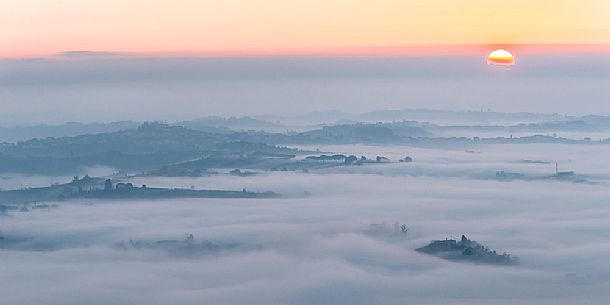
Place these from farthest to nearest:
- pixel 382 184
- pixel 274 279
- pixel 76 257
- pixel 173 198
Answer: pixel 382 184, pixel 173 198, pixel 76 257, pixel 274 279

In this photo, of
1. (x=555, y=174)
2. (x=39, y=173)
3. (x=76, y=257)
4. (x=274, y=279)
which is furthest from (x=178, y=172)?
(x=274, y=279)

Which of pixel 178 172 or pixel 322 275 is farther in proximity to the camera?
pixel 178 172

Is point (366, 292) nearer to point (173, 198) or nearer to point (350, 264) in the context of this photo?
point (350, 264)

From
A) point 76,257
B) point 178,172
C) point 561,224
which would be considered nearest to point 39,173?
point 178,172

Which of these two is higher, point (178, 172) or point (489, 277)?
point (178, 172)

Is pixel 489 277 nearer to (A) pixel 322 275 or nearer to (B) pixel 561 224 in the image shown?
(A) pixel 322 275

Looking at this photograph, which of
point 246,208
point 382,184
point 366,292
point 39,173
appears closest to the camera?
point 366,292
